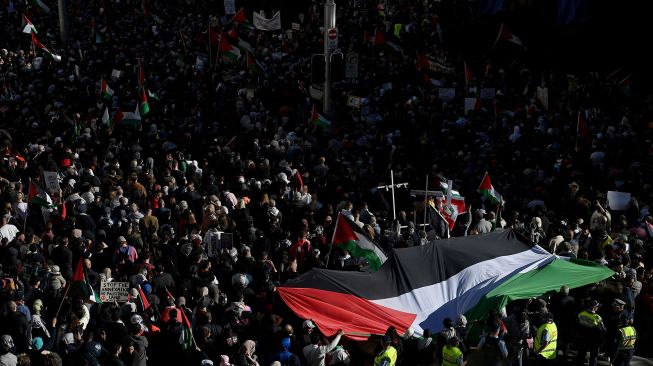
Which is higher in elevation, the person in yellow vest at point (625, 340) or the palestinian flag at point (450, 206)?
the palestinian flag at point (450, 206)

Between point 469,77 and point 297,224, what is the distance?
34.5 ft

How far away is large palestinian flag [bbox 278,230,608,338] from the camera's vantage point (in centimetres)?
1284

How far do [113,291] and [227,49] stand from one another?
51.5 feet

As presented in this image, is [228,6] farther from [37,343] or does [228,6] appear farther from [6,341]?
[6,341]

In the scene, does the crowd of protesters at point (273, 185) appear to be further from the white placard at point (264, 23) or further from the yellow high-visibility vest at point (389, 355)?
the white placard at point (264, 23)

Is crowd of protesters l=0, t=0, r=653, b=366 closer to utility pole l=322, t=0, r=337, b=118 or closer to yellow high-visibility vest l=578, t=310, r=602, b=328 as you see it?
yellow high-visibility vest l=578, t=310, r=602, b=328

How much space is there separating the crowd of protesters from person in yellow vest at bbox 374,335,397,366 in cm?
3

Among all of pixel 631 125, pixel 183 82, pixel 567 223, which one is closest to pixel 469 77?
pixel 631 125

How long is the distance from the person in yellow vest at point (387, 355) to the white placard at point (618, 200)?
784 centimetres

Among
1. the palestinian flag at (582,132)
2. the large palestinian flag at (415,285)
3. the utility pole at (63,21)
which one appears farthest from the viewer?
the utility pole at (63,21)

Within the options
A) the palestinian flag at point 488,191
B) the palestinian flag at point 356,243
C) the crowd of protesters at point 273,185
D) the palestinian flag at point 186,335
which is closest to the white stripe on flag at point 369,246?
the palestinian flag at point 356,243

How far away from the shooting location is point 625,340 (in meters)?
13.0

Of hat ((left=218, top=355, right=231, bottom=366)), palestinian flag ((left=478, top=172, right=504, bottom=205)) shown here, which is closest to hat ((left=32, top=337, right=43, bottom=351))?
hat ((left=218, top=355, right=231, bottom=366))

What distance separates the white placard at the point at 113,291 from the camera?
13375 millimetres
